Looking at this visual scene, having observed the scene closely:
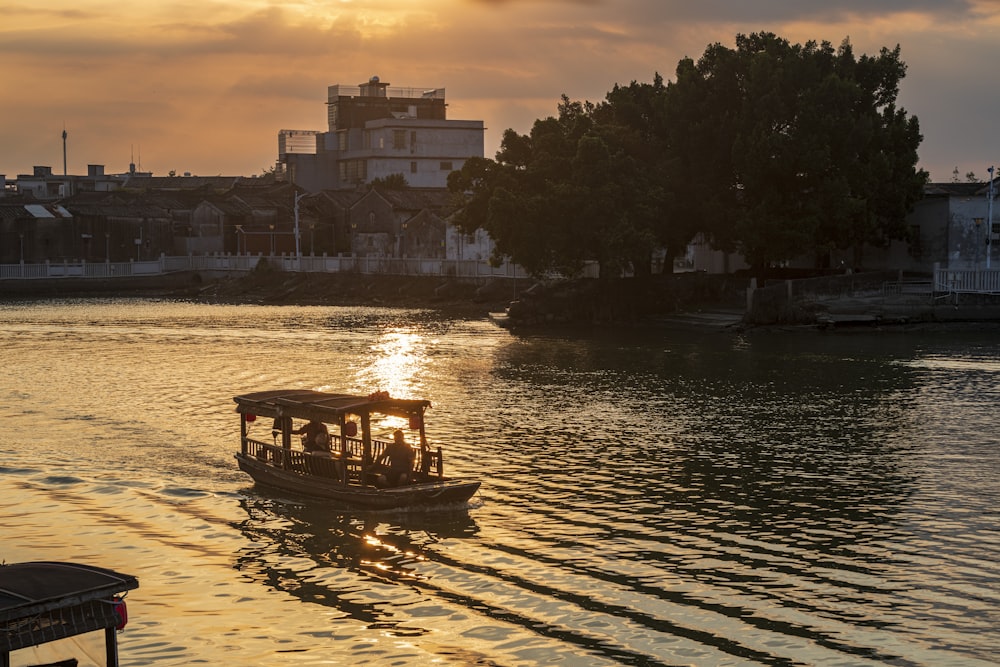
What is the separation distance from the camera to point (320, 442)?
1124 inches

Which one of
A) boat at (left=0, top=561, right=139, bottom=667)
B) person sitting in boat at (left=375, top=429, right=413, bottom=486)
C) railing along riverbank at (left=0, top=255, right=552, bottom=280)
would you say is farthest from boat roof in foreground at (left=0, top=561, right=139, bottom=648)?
railing along riverbank at (left=0, top=255, right=552, bottom=280)

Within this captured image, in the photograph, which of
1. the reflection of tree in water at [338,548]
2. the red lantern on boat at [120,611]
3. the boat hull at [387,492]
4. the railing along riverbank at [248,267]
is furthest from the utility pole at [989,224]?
the red lantern on boat at [120,611]

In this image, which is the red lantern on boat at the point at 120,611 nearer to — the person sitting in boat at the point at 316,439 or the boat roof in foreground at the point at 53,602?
the boat roof in foreground at the point at 53,602

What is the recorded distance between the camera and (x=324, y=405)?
27.8 m

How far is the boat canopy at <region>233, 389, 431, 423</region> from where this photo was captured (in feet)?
88.9

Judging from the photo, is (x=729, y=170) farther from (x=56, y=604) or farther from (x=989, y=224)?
(x=56, y=604)

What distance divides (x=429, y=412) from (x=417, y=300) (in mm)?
54201

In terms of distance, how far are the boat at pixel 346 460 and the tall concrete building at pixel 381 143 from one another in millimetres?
124452

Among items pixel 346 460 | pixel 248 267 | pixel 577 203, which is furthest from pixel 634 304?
pixel 248 267

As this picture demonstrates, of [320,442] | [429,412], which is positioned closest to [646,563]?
[320,442]

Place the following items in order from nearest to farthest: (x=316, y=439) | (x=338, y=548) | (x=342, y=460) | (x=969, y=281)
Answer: (x=338, y=548) → (x=342, y=460) → (x=316, y=439) → (x=969, y=281)

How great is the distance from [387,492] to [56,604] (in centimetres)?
1236

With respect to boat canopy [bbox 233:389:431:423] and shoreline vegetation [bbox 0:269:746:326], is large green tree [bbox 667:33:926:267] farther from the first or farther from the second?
boat canopy [bbox 233:389:431:423]

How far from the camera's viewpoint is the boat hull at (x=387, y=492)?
Result: 25641 mm
